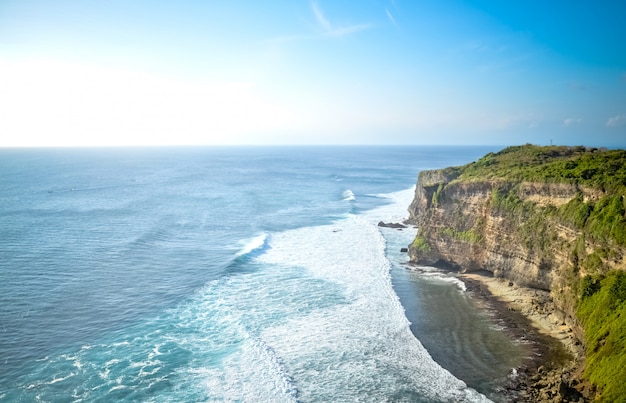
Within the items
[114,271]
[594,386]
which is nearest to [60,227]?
[114,271]

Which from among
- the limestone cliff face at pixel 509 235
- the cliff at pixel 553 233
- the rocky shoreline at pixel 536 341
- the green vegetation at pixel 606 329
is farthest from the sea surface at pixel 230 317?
the green vegetation at pixel 606 329

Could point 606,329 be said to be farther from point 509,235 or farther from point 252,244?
point 252,244

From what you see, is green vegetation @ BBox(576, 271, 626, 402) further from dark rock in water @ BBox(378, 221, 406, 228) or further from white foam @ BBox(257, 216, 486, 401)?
dark rock in water @ BBox(378, 221, 406, 228)

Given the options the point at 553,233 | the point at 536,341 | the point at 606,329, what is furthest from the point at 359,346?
the point at 553,233

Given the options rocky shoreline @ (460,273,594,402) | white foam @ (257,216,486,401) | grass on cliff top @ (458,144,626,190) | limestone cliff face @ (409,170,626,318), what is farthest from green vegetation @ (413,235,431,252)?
grass on cliff top @ (458,144,626,190)

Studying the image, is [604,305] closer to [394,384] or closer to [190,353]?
[394,384]

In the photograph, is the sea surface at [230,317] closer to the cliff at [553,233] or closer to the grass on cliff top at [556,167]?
the cliff at [553,233]
